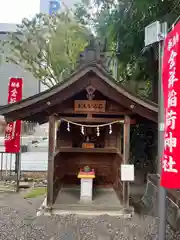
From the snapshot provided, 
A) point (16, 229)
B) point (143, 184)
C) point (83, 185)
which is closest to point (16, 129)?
point (83, 185)

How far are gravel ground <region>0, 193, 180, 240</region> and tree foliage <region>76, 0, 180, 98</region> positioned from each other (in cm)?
505

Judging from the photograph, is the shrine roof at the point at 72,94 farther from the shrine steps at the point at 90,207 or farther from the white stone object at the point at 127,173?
the shrine steps at the point at 90,207

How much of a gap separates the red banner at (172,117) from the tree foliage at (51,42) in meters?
15.5

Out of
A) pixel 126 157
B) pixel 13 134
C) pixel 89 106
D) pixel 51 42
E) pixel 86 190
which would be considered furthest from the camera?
pixel 51 42

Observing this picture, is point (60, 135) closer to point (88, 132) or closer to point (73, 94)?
point (88, 132)

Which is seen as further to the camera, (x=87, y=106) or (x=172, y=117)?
(x=87, y=106)

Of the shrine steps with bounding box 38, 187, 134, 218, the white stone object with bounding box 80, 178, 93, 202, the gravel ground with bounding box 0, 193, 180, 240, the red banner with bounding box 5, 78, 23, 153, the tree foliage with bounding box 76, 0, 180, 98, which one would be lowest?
the gravel ground with bounding box 0, 193, 180, 240

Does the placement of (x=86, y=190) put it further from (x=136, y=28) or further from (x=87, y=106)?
(x=136, y=28)

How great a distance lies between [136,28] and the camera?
29.9ft

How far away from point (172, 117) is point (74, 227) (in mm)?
3564

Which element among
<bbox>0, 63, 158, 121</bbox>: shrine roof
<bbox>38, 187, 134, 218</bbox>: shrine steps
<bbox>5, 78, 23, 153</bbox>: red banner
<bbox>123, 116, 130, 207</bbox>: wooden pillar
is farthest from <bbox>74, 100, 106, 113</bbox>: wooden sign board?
<bbox>5, 78, 23, 153</bbox>: red banner

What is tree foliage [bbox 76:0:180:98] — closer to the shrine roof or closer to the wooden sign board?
the shrine roof

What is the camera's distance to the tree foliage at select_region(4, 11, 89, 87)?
19.3 m

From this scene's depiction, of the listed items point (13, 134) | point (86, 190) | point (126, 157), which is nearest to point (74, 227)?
point (86, 190)
